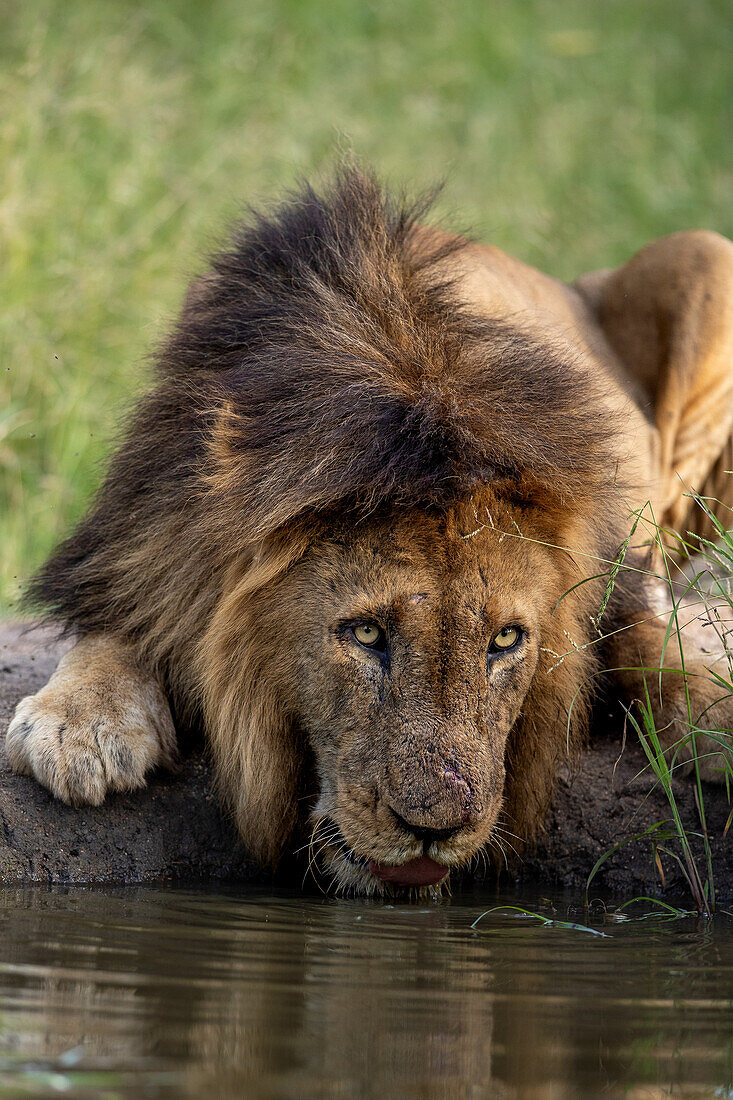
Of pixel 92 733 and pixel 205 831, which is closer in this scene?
pixel 92 733

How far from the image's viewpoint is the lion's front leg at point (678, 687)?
3371mm

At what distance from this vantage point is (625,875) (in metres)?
3.38

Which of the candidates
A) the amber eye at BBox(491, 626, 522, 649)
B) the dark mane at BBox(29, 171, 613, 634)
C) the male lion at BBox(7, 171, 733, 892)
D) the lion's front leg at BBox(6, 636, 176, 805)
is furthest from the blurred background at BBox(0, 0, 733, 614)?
the amber eye at BBox(491, 626, 522, 649)

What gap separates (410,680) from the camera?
9.17 feet

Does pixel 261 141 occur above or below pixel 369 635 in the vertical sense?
above

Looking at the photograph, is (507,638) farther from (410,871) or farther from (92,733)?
(92,733)

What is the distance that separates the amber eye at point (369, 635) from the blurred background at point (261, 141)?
1255mm

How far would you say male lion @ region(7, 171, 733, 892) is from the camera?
9.32ft

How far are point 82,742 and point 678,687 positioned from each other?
1504 mm

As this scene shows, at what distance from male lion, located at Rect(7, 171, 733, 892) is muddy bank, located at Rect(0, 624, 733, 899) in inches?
3.4

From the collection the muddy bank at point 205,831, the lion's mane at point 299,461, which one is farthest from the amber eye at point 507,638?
the muddy bank at point 205,831

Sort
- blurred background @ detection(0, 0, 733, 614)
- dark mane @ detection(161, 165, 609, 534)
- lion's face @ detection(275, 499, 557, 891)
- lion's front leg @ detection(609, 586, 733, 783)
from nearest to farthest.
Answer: lion's face @ detection(275, 499, 557, 891) < dark mane @ detection(161, 165, 609, 534) < lion's front leg @ detection(609, 586, 733, 783) < blurred background @ detection(0, 0, 733, 614)

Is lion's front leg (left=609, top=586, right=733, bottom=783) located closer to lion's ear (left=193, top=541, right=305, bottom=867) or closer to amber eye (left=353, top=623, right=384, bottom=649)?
amber eye (left=353, top=623, right=384, bottom=649)

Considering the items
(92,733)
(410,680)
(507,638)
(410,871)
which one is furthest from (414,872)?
(92,733)
